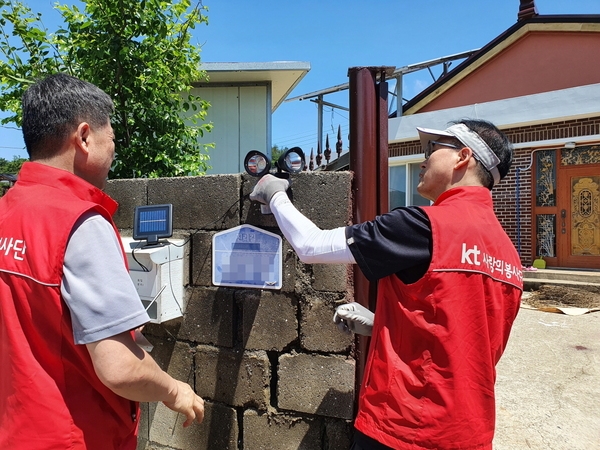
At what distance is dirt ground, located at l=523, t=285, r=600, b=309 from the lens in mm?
8516

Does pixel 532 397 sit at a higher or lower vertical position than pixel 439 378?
lower

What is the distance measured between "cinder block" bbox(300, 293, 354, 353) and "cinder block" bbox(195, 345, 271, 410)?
12.8 inches

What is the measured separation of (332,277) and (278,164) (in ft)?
2.46

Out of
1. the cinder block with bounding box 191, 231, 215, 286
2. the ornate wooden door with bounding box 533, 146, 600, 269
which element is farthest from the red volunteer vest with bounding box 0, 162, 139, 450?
the ornate wooden door with bounding box 533, 146, 600, 269

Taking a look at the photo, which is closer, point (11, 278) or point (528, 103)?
point (11, 278)

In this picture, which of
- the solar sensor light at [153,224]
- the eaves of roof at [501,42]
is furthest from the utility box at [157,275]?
the eaves of roof at [501,42]

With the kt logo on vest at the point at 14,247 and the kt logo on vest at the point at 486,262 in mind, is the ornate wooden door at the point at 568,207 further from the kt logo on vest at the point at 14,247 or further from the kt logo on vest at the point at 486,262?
the kt logo on vest at the point at 14,247

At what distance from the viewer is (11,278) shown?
1449 mm

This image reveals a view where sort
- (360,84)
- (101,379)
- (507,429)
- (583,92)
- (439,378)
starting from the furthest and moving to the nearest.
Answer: (583,92) < (507,429) < (360,84) < (439,378) < (101,379)

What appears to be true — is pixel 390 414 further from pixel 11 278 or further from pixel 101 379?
pixel 11 278

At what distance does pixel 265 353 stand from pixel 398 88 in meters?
11.8

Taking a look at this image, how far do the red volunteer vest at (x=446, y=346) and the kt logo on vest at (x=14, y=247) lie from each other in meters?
1.30

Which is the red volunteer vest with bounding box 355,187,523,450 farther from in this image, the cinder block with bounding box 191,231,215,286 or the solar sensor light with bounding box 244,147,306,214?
the cinder block with bounding box 191,231,215,286

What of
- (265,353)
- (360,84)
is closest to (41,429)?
(265,353)
